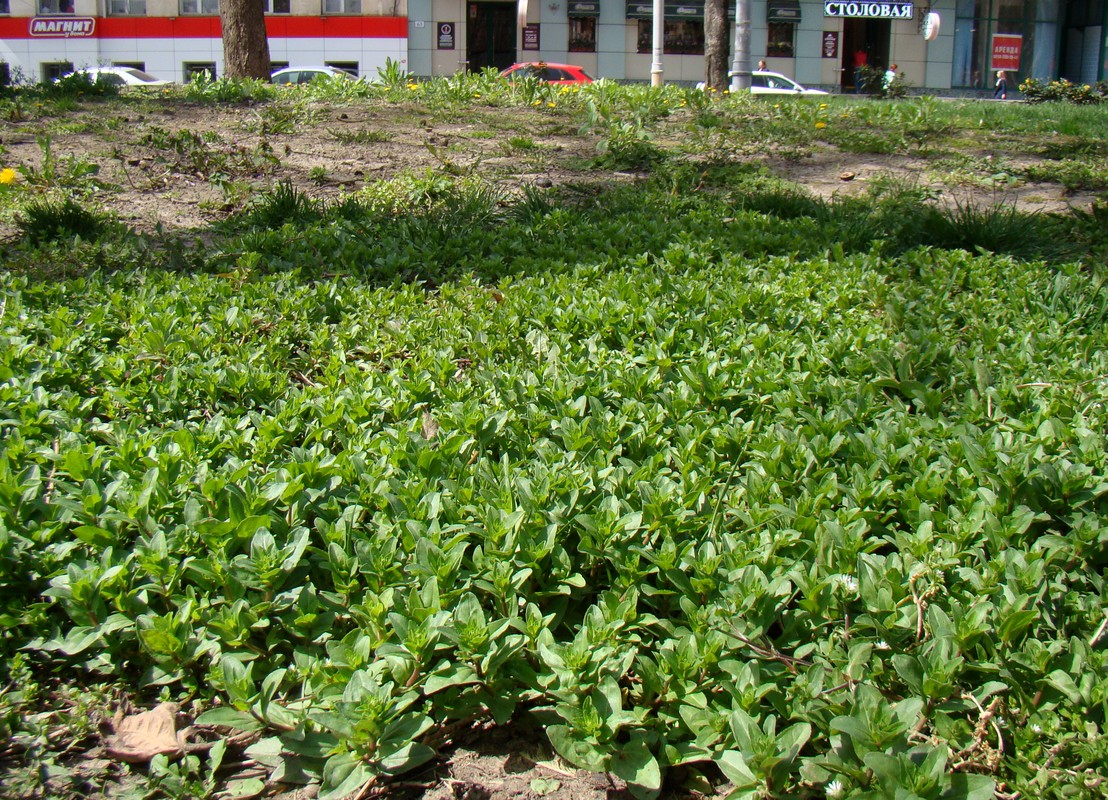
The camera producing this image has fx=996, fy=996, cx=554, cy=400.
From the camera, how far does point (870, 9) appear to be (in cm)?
3638

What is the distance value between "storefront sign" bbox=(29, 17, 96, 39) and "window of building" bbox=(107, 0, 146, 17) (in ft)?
2.99

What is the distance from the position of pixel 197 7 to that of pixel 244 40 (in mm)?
27833

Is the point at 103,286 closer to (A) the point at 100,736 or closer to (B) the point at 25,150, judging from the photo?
(A) the point at 100,736

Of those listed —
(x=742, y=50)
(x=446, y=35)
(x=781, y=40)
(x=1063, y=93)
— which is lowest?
(x=742, y=50)

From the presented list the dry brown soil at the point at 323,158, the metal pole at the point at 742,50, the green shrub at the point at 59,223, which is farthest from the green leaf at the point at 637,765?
the metal pole at the point at 742,50

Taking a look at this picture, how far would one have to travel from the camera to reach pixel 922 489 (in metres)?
2.75

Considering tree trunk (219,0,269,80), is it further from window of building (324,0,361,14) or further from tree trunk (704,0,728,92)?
window of building (324,0,361,14)

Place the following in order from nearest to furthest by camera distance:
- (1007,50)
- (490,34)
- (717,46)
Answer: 1. (717,46)
2. (490,34)
3. (1007,50)

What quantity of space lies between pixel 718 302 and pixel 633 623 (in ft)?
8.42

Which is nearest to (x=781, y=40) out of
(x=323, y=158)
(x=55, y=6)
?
(x=55, y=6)

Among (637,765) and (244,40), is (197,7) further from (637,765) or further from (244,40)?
(637,765)

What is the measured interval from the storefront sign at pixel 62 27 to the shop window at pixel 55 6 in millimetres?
351

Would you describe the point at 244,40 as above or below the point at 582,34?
below

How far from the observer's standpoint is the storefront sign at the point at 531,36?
35562mm
